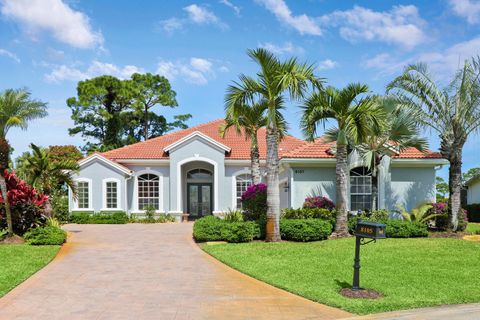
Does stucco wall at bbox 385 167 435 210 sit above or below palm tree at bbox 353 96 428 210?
below

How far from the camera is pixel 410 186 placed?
21.6 meters

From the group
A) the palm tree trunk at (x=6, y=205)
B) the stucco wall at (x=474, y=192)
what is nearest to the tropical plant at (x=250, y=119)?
the palm tree trunk at (x=6, y=205)

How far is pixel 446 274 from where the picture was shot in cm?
1050

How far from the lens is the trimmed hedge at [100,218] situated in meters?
23.9

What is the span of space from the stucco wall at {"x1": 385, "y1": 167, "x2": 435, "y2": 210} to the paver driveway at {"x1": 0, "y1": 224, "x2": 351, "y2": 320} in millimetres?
11446

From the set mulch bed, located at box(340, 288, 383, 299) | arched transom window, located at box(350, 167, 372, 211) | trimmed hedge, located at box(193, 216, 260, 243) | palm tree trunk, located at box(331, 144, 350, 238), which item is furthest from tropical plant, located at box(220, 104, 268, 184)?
mulch bed, located at box(340, 288, 383, 299)

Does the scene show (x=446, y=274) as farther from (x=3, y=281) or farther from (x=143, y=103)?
(x=143, y=103)

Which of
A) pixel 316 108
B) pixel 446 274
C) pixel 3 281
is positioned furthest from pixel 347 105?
pixel 3 281

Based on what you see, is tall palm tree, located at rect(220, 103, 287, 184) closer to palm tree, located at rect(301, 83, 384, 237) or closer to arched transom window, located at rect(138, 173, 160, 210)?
palm tree, located at rect(301, 83, 384, 237)

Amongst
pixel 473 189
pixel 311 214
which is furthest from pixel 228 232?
pixel 473 189

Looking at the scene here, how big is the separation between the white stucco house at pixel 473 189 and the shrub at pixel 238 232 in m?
27.7

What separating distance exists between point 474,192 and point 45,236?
112 ft

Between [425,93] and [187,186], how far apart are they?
14968 millimetres

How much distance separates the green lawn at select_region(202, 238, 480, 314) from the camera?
858cm
